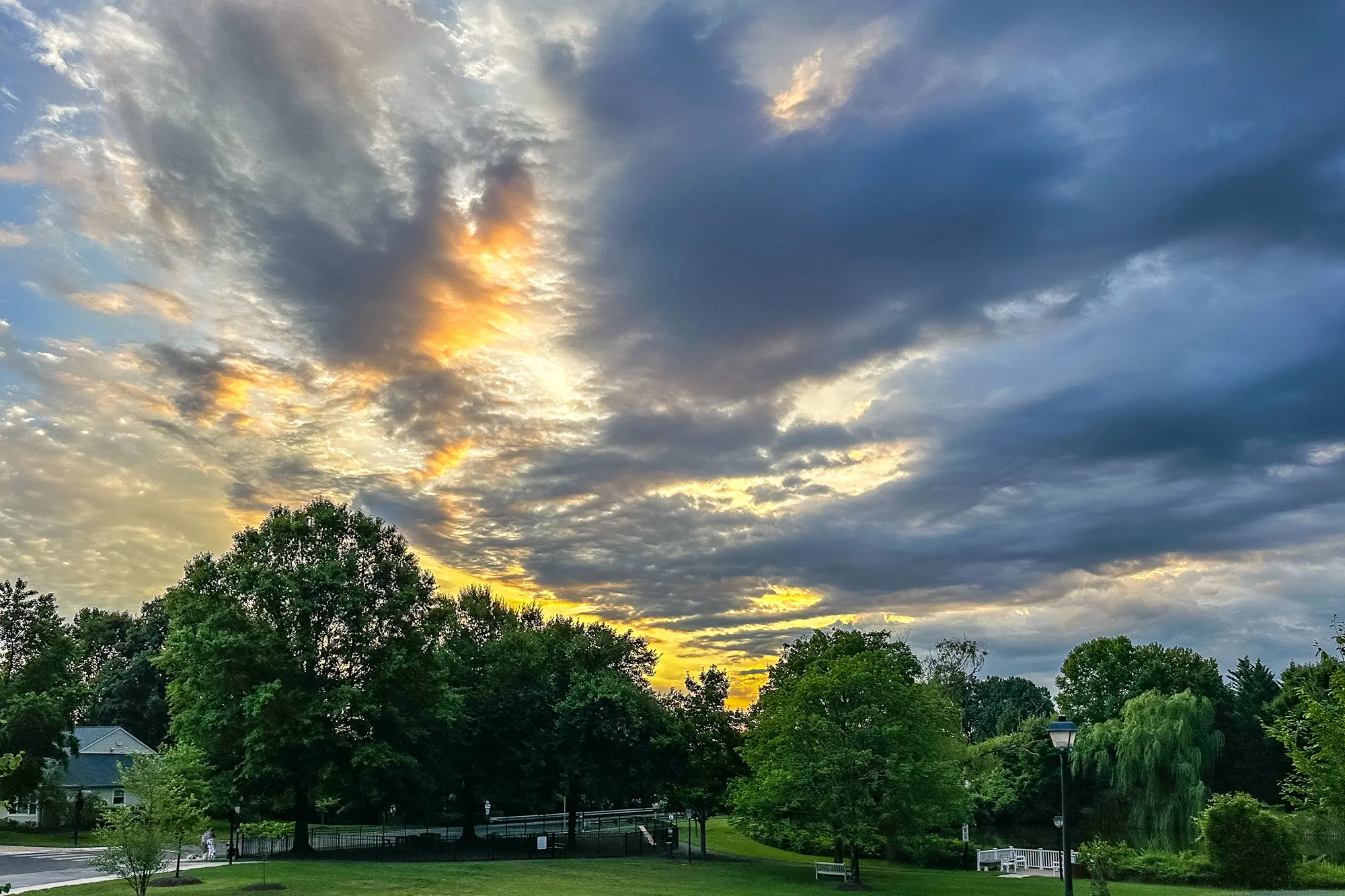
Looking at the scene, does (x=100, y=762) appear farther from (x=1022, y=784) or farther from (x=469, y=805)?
(x=1022, y=784)

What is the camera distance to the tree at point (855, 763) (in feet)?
141

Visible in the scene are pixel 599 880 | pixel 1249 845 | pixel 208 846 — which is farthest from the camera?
pixel 208 846

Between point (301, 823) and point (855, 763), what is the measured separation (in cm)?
2720

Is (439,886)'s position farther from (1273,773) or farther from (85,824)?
(1273,773)

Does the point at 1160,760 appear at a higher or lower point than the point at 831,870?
higher

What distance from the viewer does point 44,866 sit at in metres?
41.3

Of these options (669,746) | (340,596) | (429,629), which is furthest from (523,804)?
(340,596)

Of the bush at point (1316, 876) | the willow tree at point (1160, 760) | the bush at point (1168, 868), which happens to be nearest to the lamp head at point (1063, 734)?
the bush at point (1316, 876)

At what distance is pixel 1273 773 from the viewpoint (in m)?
64.3

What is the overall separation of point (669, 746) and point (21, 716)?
38.3 meters

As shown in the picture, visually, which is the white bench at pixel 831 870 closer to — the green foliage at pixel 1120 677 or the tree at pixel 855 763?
the tree at pixel 855 763

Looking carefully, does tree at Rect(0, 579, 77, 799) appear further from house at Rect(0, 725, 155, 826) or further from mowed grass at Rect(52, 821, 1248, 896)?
mowed grass at Rect(52, 821, 1248, 896)

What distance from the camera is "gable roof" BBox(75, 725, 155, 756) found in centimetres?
7269

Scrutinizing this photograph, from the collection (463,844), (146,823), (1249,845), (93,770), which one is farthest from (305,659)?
(1249,845)
